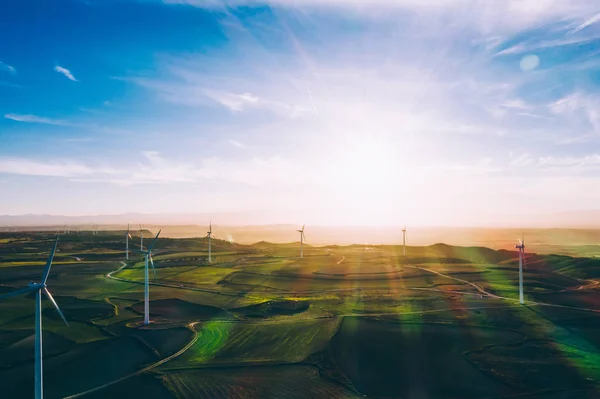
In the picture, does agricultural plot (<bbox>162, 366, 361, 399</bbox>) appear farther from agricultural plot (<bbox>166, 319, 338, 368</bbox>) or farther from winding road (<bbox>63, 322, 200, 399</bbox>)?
winding road (<bbox>63, 322, 200, 399</bbox>)

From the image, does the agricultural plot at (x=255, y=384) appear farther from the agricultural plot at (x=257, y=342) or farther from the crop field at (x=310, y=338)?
the agricultural plot at (x=257, y=342)

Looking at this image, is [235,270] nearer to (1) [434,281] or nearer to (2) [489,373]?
(1) [434,281]

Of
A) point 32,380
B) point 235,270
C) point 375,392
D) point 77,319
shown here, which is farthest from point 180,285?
point 375,392

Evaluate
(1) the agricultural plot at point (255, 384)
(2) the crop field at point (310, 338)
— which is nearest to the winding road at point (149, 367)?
(2) the crop field at point (310, 338)

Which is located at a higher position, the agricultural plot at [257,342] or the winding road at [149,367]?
the agricultural plot at [257,342]

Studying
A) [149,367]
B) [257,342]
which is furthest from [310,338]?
[149,367]

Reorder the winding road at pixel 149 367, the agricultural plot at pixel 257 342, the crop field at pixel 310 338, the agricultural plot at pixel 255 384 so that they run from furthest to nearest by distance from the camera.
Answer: the agricultural plot at pixel 257 342 < the crop field at pixel 310 338 < the winding road at pixel 149 367 < the agricultural plot at pixel 255 384

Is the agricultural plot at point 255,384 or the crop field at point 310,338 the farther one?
the crop field at point 310,338

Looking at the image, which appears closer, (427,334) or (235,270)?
(427,334)

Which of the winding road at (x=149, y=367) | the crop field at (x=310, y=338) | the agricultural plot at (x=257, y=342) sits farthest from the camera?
the agricultural plot at (x=257, y=342)
